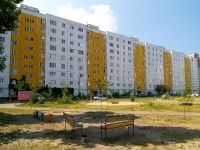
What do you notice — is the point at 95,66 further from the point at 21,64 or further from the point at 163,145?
the point at 163,145

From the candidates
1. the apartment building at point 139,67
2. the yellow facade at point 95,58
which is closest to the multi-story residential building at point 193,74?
the apartment building at point 139,67

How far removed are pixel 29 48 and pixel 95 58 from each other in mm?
24345

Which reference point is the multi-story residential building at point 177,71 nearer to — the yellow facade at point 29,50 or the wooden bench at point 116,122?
the yellow facade at point 29,50

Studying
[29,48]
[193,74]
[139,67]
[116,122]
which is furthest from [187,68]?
[116,122]

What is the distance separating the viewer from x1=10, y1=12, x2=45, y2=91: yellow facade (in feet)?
164

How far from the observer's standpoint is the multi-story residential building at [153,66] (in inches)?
3572

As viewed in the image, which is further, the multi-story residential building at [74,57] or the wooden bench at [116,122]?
the multi-story residential building at [74,57]

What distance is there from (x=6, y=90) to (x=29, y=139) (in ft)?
142

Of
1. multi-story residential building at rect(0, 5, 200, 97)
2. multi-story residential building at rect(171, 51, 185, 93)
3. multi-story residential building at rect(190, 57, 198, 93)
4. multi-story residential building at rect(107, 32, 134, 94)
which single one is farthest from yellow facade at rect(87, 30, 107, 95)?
multi-story residential building at rect(190, 57, 198, 93)


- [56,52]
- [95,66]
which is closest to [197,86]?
[95,66]

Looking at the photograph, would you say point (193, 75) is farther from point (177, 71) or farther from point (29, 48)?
point (29, 48)

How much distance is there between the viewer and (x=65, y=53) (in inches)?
2347

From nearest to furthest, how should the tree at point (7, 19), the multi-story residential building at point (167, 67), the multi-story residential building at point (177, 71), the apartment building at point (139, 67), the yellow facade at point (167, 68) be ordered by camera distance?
the tree at point (7, 19), the apartment building at point (139, 67), the multi-story residential building at point (167, 67), the yellow facade at point (167, 68), the multi-story residential building at point (177, 71)

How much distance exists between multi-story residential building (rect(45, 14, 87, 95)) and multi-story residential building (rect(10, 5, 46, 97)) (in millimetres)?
1752
